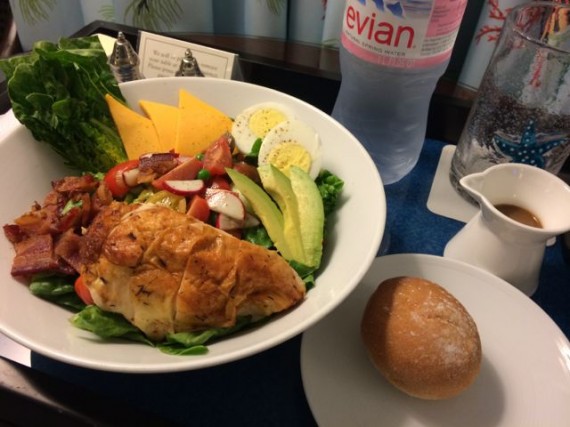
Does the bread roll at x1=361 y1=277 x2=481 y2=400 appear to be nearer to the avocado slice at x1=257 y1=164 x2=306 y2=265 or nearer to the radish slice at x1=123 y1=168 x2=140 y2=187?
the avocado slice at x1=257 y1=164 x2=306 y2=265

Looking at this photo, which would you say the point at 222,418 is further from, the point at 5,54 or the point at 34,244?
the point at 5,54

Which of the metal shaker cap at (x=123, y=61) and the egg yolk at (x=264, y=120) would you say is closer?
the egg yolk at (x=264, y=120)

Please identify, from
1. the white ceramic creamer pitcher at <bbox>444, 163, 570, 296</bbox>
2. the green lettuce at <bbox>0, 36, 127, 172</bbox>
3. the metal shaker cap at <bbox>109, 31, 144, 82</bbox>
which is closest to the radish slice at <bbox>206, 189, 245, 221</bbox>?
the green lettuce at <bbox>0, 36, 127, 172</bbox>

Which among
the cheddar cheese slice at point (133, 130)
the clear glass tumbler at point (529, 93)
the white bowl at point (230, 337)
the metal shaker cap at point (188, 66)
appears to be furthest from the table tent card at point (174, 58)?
the clear glass tumbler at point (529, 93)

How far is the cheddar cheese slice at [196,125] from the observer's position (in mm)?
1113

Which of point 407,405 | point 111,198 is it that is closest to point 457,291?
point 407,405

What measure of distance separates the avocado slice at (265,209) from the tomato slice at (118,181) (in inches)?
9.0

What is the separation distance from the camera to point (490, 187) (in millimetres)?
1012

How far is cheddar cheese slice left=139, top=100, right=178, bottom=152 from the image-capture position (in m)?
1.13

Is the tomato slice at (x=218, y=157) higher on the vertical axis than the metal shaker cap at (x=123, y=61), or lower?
lower

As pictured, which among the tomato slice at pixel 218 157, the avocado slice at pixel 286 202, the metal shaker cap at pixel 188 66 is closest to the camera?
the avocado slice at pixel 286 202

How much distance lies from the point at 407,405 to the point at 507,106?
0.75 meters

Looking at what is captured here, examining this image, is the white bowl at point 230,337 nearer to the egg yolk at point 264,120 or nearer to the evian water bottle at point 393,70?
the egg yolk at point 264,120

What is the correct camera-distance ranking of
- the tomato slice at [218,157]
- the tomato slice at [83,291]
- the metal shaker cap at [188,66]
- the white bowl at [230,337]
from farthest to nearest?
1. the metal shaker cap at [188,66]
2. the tomato slice at [218,157]
3. the tomato slice at [83,291]
4. the white bowl at [230,337]
